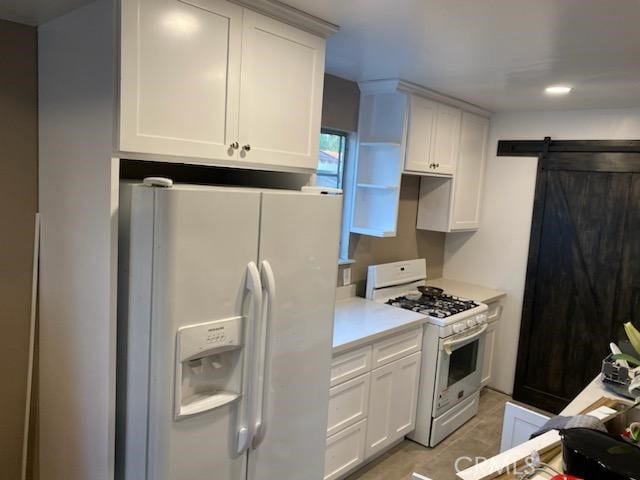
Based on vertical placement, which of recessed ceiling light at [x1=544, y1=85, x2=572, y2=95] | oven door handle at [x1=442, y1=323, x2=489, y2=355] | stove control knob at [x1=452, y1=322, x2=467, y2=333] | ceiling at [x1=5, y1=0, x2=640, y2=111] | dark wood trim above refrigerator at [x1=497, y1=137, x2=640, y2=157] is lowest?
oven door handle at [x1=442, y1=323, x2=489, y2=355]

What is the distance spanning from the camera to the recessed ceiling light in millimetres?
2936

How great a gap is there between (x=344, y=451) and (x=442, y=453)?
2.96ft

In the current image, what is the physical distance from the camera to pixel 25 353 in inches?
81.7

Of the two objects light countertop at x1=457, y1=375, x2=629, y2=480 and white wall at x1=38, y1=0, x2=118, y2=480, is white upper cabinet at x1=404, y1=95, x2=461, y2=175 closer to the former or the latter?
light countertop at x1=457, y1=375, x2=629, y2=480

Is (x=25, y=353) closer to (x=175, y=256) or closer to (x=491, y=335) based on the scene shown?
(x=175, y=256)

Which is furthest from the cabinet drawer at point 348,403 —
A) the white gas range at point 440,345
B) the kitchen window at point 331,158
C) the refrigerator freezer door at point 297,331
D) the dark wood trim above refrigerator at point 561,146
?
the dark wood trim above refrigerator at point 561,146

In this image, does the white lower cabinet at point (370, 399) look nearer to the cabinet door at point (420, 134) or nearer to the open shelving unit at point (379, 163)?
the open shelving unit at point (379, 163)

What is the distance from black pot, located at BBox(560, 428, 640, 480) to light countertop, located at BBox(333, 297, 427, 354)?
1.24 meters

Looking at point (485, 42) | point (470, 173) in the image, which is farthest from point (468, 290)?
point (485, 42)

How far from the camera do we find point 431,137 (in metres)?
3.38

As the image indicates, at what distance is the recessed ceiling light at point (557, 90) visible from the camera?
2936mm

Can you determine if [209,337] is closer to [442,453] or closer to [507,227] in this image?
[442,453]

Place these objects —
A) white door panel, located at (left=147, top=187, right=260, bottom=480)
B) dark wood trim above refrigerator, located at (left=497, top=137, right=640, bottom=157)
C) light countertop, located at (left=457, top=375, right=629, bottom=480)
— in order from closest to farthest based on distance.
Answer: light countertop, located at (left=457, top=375, right=629, bottom=480), white door panel, located at (left=147, top=187, right=260, bottom=480), dark wood trim above refrigerator, located at (left=497, top=137, right=640, bottom=157)
